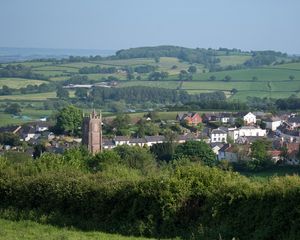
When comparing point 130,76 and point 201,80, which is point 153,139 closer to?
point 201,80

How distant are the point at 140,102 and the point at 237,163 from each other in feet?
239

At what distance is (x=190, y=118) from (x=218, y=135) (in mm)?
6443

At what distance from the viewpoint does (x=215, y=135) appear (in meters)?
76.9

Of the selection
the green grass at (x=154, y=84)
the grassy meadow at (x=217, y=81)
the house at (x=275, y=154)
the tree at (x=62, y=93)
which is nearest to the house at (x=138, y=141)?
the house at (x=275, y=154)

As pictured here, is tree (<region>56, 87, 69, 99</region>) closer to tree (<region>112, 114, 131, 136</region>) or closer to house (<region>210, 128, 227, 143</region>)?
tree (<region>112, 114, 131, 136</region>)

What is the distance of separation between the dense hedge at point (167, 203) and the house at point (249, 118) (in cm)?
7057

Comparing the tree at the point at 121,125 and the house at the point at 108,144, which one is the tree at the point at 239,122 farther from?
the house at the point at 108,144

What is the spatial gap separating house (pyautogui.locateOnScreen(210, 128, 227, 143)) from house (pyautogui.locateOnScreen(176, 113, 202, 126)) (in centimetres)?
427

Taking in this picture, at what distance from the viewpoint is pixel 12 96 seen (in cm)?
11681

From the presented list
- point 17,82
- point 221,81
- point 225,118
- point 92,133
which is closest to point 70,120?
point 92,133

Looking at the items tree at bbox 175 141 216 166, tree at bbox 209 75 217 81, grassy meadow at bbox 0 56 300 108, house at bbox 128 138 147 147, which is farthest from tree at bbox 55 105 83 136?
tree at bbox 209 75 217 81

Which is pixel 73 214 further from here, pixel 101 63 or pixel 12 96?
pixel 101 63

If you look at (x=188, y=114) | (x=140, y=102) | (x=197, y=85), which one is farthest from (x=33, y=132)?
(x=197, y=85)

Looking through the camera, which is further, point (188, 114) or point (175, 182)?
point (188, 114)
